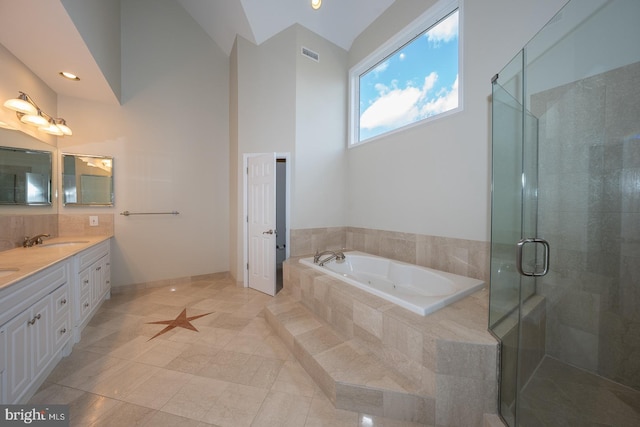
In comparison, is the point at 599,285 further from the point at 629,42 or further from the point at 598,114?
the point at 629,42

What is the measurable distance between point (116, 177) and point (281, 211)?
8.44 ft

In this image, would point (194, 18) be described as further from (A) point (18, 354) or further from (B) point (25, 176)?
(A) point (18, 354)

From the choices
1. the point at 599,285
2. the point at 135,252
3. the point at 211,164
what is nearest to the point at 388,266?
the point at 599,285

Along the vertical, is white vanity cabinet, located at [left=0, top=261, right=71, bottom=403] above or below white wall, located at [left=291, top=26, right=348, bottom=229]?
below

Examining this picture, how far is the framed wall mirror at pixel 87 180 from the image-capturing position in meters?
2.86

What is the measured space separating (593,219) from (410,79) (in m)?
2.21

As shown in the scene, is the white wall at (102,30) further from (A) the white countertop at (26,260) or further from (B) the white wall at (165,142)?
(A) the white countertop at (26,260)

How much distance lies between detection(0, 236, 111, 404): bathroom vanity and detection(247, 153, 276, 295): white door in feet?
5.68

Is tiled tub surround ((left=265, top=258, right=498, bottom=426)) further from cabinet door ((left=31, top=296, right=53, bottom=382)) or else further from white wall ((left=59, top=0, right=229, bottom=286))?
white wall ((left=59, top=0, right=229, bottom=286))

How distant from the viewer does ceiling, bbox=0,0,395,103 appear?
174cm

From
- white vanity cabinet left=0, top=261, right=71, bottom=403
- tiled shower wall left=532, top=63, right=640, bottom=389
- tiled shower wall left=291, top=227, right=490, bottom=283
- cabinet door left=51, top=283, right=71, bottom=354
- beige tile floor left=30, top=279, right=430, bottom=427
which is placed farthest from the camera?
tiled shower wall left=291, top=227, right=490, bottom=283

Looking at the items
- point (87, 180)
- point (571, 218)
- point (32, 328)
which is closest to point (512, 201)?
point (571, 218)

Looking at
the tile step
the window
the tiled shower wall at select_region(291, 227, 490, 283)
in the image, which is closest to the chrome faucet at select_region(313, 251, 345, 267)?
the tiled shower wall at select_region(291, 227, 490, 283)

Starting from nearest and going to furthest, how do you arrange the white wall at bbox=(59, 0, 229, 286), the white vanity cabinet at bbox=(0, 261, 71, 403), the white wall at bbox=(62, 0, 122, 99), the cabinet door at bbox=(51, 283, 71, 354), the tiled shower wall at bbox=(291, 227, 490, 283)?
the white vanity cabinet at bbox=(0, 261, 71, 403) < the cabinet door at bbox=(51, 283, 71, 354) < the white wall at bbox=(62, 0, 122, 99) < the tiled shower wall at bbox=(291, 227, 490, 283) < the white wall at bbox=(59, 0, 229, 286)
